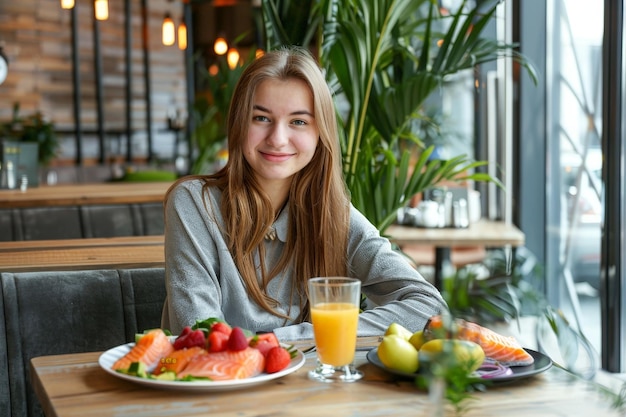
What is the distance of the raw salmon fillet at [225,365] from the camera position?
1.31 meters

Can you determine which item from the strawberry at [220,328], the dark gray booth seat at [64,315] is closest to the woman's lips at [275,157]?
the dark gray booth seat at [64,315]

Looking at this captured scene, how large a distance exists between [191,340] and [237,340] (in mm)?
88

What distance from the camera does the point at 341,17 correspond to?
3.01m

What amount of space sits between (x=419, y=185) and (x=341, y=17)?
0.65 metres

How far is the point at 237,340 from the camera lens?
1.33 meters

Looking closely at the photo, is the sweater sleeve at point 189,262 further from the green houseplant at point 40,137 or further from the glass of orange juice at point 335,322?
the green houseplant at point 40,137

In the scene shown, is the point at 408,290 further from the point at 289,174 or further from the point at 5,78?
the point at 5,78

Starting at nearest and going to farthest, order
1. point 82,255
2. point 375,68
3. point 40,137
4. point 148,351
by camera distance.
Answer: point 148,351 < point 82,255 < point 375,68 < point 40,137

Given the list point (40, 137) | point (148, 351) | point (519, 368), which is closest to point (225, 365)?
point (148, 351)

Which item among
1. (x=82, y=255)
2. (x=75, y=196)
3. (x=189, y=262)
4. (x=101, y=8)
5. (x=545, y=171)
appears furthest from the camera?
(x=101, y=8)

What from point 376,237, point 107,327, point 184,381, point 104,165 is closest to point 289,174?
point 376,237

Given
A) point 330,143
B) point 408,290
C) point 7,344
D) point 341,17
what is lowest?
point 7,344

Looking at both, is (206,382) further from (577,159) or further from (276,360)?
(577,159)

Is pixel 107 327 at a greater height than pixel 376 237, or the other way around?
pixel 376 237
